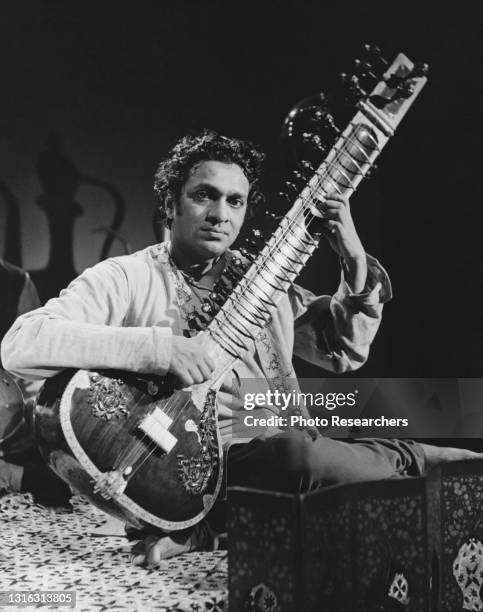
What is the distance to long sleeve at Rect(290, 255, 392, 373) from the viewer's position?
2.40m

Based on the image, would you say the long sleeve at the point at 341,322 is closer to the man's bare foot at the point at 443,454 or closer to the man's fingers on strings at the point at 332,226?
the man's fingers on strings at the point at 332,226

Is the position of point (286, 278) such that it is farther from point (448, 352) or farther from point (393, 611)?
point (393, 611)

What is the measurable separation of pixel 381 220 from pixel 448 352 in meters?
0.53

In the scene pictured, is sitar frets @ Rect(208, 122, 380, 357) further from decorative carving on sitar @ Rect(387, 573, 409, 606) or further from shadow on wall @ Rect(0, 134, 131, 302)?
decorative carving on sitar @ Rect(387, 573, 409, 606)

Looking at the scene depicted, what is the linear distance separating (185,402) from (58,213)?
76 cm

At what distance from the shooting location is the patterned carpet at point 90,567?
6.90 feet

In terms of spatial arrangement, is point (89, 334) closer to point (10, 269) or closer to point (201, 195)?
point (10, 269)

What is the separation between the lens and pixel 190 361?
2207mm

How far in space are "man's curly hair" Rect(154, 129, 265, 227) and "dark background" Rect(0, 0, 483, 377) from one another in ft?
0.13

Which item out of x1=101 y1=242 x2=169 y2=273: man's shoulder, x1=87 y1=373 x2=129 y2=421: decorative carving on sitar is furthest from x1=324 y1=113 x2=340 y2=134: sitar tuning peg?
x1=87 y1=373 x2=129 y2=421: decorative carving on sitar

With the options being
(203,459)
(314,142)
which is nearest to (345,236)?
(314,142)

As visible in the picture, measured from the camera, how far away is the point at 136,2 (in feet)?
8.13

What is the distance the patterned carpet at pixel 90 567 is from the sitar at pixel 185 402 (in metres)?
0.14

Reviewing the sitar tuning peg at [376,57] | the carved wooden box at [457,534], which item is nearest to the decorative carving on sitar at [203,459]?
the carved wooden box at [457,534]
